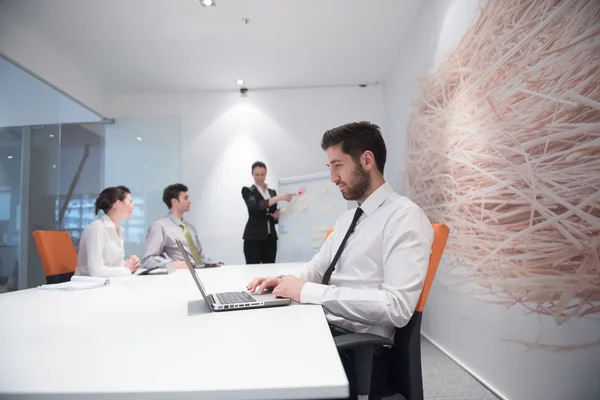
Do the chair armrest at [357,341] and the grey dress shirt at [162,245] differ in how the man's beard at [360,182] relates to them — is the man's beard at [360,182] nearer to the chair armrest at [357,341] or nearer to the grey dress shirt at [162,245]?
the chair armrest at [357,341]

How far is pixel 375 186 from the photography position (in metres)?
1.57

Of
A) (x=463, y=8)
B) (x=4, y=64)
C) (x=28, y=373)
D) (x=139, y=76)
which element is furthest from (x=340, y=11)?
(x=28, y=373)

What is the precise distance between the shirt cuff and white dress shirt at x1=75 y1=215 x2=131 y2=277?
1603mm

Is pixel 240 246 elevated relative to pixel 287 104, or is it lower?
lower

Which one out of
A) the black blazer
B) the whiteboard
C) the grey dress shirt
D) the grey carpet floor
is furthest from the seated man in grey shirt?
the grey carpet floor

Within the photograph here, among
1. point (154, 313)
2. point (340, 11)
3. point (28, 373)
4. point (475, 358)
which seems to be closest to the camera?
point (28, 373)

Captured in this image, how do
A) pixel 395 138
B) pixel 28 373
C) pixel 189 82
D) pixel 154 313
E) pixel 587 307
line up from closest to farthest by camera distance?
pixel 28 373
pixel 154 313
pixel 587 307
pixel 395 138
pixel 189 82

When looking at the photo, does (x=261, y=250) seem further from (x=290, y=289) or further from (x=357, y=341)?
(x=357, y=341)

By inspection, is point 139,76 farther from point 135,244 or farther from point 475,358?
point 475,358

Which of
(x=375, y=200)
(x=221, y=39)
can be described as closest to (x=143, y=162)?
(x=221, y=39)

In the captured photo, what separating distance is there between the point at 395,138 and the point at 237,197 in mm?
2163

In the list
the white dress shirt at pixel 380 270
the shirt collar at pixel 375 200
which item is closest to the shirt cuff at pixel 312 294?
the white dress shirt at pixel 380 270

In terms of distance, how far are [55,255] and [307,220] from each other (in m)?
2.79

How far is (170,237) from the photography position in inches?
130
